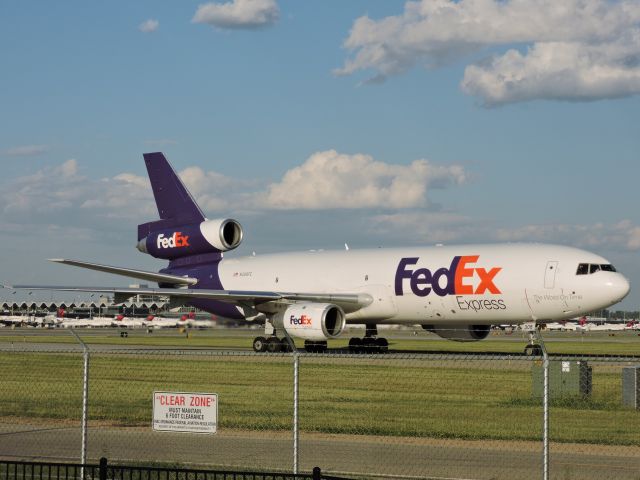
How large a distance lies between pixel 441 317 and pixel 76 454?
26.3 meters

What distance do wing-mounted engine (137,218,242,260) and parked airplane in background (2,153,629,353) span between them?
0.06 metres

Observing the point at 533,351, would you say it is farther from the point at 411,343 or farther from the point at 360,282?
the point at 411,343

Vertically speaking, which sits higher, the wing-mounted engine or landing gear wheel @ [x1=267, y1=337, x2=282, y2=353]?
the wing-mounted engine

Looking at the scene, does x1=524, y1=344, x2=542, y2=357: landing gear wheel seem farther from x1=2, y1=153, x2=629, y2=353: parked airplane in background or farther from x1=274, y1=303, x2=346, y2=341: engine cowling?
x1=274, y1=303, x2=346, y2=341: engine cowling

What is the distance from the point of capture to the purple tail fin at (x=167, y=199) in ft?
169

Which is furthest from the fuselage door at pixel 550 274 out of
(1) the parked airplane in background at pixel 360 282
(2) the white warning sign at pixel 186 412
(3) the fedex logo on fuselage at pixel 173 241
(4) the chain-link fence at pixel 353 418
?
(2) the white warning sign at pixel 186 412

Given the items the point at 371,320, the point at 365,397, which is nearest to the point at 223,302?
the point at 371,320

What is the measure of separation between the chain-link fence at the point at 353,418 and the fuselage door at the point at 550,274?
4432mm

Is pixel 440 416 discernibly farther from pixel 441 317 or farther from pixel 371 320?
pixel 371 320

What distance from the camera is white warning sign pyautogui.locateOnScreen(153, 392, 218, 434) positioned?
14008 mm

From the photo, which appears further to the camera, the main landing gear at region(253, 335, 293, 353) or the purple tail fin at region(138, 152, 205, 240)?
the purple tail fin at region(138, 152, 205, 240)

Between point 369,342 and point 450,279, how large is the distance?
286 inches

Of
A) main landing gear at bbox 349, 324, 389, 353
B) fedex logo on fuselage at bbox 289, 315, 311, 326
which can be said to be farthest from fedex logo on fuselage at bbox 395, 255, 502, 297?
fedex logo on fuselage at bbox 289, 315, 311, 326

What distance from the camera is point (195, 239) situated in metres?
50.1
